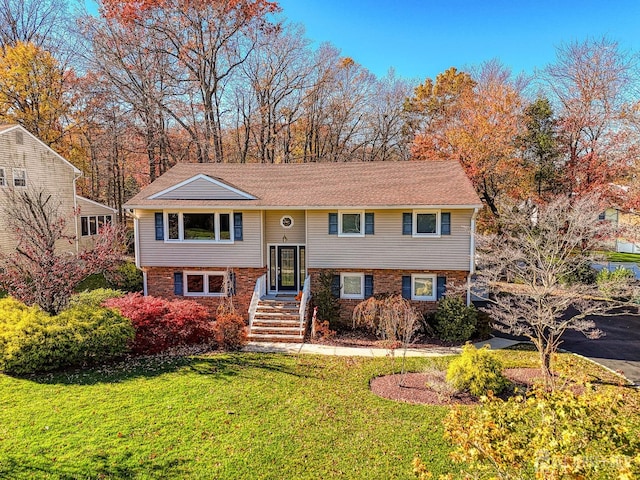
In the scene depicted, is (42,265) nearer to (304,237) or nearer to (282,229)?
(282,229)

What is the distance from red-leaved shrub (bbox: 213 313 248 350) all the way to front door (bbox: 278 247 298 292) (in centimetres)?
434

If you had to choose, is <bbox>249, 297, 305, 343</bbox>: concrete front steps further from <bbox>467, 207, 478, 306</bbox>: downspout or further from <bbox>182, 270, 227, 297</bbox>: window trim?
<bbox>467, 207, 478, 306</bbox>: downspout

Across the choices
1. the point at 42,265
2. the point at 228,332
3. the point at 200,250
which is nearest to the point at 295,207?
the point at 200,250

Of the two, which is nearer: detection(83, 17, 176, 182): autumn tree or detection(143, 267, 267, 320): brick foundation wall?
detection(143, 267, 267, 320): brick foundation wall

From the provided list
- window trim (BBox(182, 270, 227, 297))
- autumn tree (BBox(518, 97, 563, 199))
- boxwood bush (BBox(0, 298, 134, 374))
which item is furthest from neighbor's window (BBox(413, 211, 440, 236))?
autumn tree (BBox(518, 97, 563, 199))

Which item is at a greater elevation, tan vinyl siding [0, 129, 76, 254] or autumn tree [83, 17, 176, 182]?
autumn tree [83, 17, 176, 182]

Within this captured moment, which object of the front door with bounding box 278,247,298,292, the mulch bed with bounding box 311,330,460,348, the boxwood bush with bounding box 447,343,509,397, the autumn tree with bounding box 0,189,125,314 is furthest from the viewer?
the front door with bounding box 278,247,298,292

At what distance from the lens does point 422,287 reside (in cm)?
1650

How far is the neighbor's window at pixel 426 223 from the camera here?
629 inches

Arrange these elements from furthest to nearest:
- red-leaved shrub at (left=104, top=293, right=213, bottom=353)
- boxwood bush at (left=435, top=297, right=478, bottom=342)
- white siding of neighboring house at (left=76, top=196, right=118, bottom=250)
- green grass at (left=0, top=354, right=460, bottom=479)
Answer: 1. white siding of neighboring house at (left=76, top=196, right=118, bottom=250)
2. boxwood bush at (left=435, top=297, right=478, bottom=342)
3. red-leaved shrub at (left=104, top=293, right=213, bottom=353)
4. green grass at (left=0, top=354, right=460, bottom=479)

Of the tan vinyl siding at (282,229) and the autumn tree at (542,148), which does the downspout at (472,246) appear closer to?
the tan vinyl siding at (282,229)

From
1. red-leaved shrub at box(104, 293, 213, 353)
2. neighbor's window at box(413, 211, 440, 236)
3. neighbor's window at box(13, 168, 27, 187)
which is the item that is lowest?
red-leaved shrub at box(104, 293, 213, 353)

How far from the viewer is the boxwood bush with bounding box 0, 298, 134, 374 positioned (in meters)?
10.3

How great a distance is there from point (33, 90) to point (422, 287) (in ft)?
95.4
